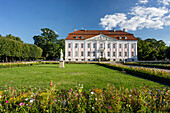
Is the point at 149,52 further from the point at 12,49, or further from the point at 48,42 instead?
the point at 12,49

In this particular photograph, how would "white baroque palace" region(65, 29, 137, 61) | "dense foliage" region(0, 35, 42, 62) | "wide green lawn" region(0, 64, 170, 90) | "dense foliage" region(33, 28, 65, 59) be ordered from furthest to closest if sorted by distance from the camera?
"dense foliage" region(33, 28, 65, 59) → "white baroque palace" region(65, 29, 137, 61) → "dense foliage" region(0, 35, 42, 62) → "wide green lawn" region(0, 64, 170, 90)

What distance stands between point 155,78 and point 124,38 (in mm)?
34112

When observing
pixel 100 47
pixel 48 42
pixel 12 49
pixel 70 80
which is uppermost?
pixel 48 42

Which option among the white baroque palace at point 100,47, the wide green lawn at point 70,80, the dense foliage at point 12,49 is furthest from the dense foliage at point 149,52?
the dense foliage at point 12,49

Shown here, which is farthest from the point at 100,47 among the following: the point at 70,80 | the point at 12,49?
the point at 70,80

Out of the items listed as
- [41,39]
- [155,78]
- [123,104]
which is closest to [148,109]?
[123,104]

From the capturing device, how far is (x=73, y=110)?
2.04 meters

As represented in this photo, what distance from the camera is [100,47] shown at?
37344 mm

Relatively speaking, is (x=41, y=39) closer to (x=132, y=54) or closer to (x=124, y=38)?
(x=124, y=38)

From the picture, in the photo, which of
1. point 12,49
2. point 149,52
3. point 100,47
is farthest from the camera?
point 149,52

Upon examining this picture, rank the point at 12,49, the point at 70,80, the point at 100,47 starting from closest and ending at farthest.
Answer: the point at 70,80 < the point at 12,49 < the point at 100,47

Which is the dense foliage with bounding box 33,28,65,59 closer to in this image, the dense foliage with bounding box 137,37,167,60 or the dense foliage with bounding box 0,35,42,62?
the dense foliage with bounding box 0,35,42,62

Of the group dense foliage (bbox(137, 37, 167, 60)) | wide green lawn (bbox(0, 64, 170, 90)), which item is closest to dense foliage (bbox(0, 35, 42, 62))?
wide green lawn (bbox(0, 64, 170, 90))

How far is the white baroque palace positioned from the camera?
3681 cm
